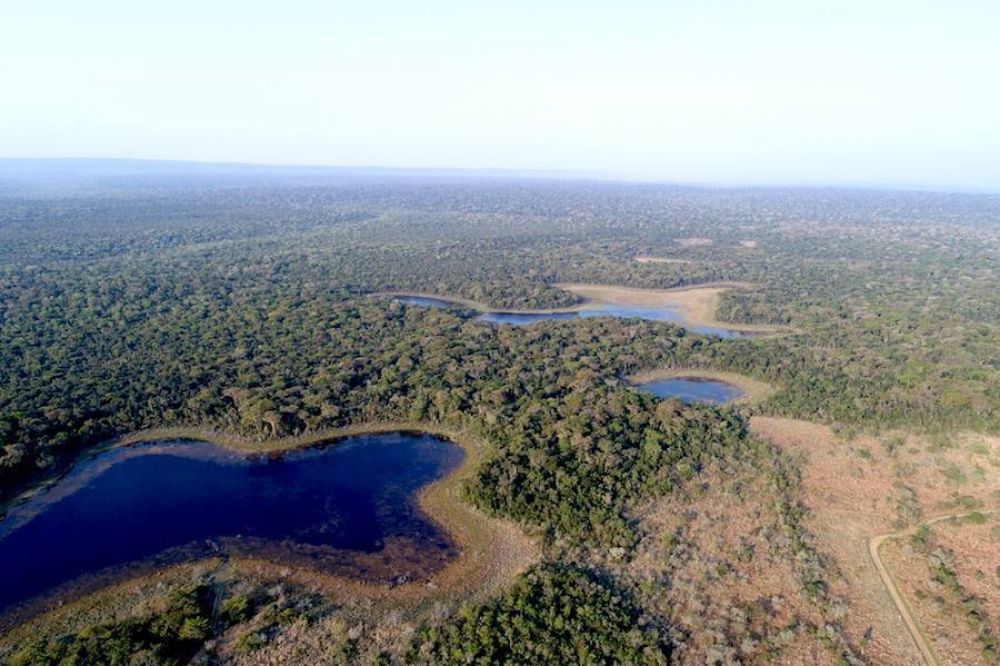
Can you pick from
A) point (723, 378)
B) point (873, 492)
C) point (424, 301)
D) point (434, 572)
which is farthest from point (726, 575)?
point (424, 301)

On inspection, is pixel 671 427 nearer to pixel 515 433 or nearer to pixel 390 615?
pixel 515 433

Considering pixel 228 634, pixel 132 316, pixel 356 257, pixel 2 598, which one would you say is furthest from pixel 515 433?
pixel 356 257

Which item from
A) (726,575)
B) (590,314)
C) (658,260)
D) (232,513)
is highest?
(658,260)

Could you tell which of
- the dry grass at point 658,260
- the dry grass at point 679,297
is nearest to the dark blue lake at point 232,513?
the dry grass at point 679,297

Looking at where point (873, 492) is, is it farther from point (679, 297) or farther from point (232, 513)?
point (679, 297)

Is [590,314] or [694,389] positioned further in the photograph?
[590,314]

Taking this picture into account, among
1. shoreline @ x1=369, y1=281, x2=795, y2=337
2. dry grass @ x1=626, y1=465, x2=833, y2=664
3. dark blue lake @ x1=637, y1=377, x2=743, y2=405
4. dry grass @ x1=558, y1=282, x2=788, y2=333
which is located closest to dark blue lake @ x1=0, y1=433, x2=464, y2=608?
dry grass @ x1=626, y1=465, x2=833, y2=664

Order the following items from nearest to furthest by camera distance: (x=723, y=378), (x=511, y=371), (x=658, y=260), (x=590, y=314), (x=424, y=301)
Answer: (x=511, y=371), (x=723, y=378), (x=590, y=314), (x=424, y=301), (x=658, y=260)
